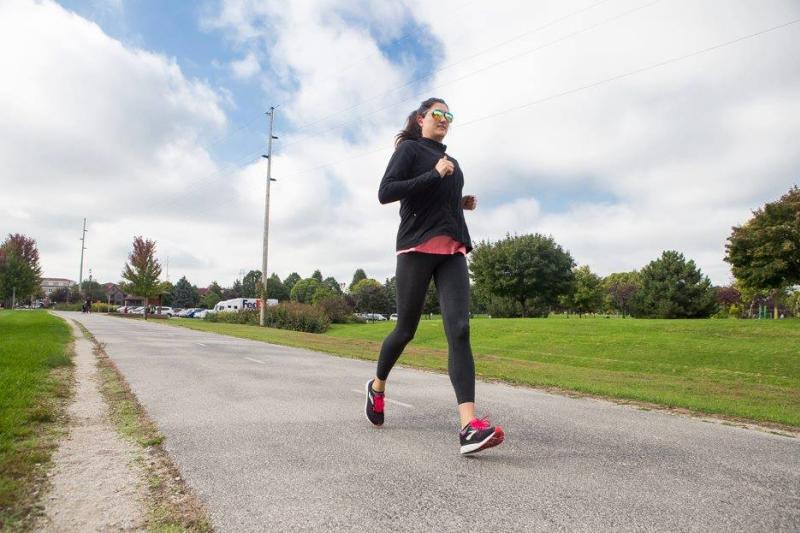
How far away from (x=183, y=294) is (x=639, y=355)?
108148 millimetres

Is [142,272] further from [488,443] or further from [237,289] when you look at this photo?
[237,289]

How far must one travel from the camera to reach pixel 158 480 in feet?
8.45

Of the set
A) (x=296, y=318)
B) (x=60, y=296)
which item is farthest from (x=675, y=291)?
(x=60, y=296)

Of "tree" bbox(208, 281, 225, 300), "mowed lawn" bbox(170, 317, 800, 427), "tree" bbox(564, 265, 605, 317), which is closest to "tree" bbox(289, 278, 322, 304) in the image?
"tree" bbox(208, 281, 225, 300)

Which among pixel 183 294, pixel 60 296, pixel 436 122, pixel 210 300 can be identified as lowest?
pixel 436 122

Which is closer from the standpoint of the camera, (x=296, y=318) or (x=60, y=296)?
(x=296, y=318)

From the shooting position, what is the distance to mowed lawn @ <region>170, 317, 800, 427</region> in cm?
906

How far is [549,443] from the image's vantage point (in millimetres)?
3473

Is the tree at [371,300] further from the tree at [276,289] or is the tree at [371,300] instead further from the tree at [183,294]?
the tree at [183,294]

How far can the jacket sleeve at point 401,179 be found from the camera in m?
3.40

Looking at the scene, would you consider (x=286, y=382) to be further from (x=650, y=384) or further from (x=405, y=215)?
(x=650, y=384)

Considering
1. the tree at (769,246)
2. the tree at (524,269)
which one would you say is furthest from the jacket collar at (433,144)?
the tree at (524,269)

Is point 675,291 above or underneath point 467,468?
above

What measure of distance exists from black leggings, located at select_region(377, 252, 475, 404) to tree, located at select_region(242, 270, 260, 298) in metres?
109
